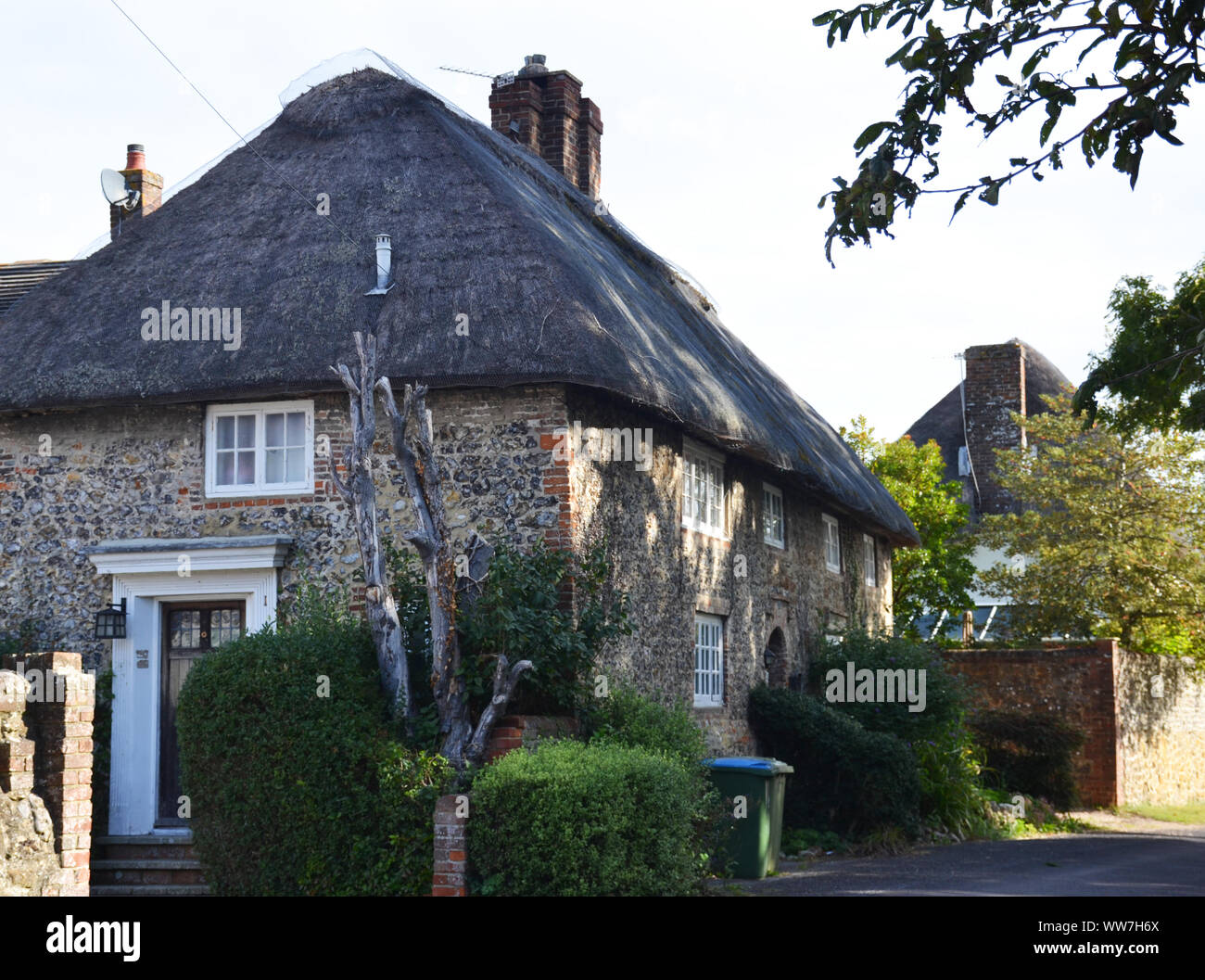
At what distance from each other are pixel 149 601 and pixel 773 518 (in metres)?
8.18

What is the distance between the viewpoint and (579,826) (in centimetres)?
1002

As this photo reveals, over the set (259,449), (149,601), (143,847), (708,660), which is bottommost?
(143,847)

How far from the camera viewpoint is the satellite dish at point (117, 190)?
1666 cm

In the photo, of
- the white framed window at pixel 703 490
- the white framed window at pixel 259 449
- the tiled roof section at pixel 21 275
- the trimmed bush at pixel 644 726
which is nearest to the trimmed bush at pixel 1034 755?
the white framed window at pixel 703 490

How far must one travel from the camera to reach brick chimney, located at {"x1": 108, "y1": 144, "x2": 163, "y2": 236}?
655 inches

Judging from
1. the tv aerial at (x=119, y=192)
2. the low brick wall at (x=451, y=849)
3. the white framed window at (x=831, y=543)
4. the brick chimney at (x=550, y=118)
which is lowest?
the low brick wall at (x=451, y=849)

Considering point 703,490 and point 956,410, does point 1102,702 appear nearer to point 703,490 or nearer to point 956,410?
point 703,490

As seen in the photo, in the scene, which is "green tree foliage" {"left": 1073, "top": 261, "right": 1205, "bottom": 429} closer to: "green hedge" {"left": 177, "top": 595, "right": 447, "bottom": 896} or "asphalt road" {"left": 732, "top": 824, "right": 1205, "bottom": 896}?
"asphalt road" {"left": 732, "top": 824, "right": 1205, "bottom": 896}

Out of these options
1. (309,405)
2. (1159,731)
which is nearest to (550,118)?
(309,405)

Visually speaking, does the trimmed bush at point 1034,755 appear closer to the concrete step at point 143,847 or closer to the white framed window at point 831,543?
the white framed window at point 831,543

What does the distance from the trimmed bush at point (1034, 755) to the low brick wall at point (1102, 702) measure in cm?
122

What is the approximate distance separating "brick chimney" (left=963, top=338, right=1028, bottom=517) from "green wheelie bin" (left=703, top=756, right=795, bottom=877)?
21691 millimetres

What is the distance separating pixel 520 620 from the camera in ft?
39.0
